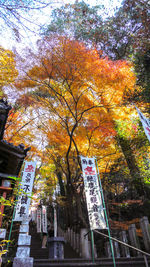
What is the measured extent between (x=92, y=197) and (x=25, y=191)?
394cm

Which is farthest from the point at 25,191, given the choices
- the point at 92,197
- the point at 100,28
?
the point at 100,28

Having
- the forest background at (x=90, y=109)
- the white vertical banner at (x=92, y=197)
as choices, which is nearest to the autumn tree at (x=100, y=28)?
the forest background at (x=90, y=109)

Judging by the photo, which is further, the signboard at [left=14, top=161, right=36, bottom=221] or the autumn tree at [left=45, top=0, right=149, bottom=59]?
the autumn tree at [left=45, top=0, right=149, bottom=59]

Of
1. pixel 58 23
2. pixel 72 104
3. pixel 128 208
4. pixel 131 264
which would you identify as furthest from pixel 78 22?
pixel 131 264

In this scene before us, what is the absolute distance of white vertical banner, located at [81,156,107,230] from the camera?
7.43 metres

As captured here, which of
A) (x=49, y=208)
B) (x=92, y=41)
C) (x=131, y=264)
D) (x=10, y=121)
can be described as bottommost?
(x=131, y=264)

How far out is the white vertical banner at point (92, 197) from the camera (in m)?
7.43

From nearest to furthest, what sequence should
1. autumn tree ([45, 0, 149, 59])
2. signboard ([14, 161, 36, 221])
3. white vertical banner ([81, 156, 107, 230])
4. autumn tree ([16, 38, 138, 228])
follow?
white vertical banner ([81, 156, 107, 230]) → signboard ([14, 161, 36, 221]) → autumn tree ([16, 38, 138, 228]) → autumn tree ([45, 0, 149, 59])

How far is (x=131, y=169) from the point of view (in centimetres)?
1303

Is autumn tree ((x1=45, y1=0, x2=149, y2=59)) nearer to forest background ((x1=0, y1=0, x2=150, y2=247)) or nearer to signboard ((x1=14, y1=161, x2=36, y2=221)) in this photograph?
forest background ((x1=0, y1=0, x2=150, y2=247))

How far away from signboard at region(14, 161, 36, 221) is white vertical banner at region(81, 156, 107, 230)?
3.05 meters

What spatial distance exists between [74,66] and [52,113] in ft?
12.5

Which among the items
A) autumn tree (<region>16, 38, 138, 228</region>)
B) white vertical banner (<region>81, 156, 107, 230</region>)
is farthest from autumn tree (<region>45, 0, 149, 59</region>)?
white vertical banner (<region>81, 156, 107, 230</region>)

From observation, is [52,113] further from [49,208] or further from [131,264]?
[49,208]
